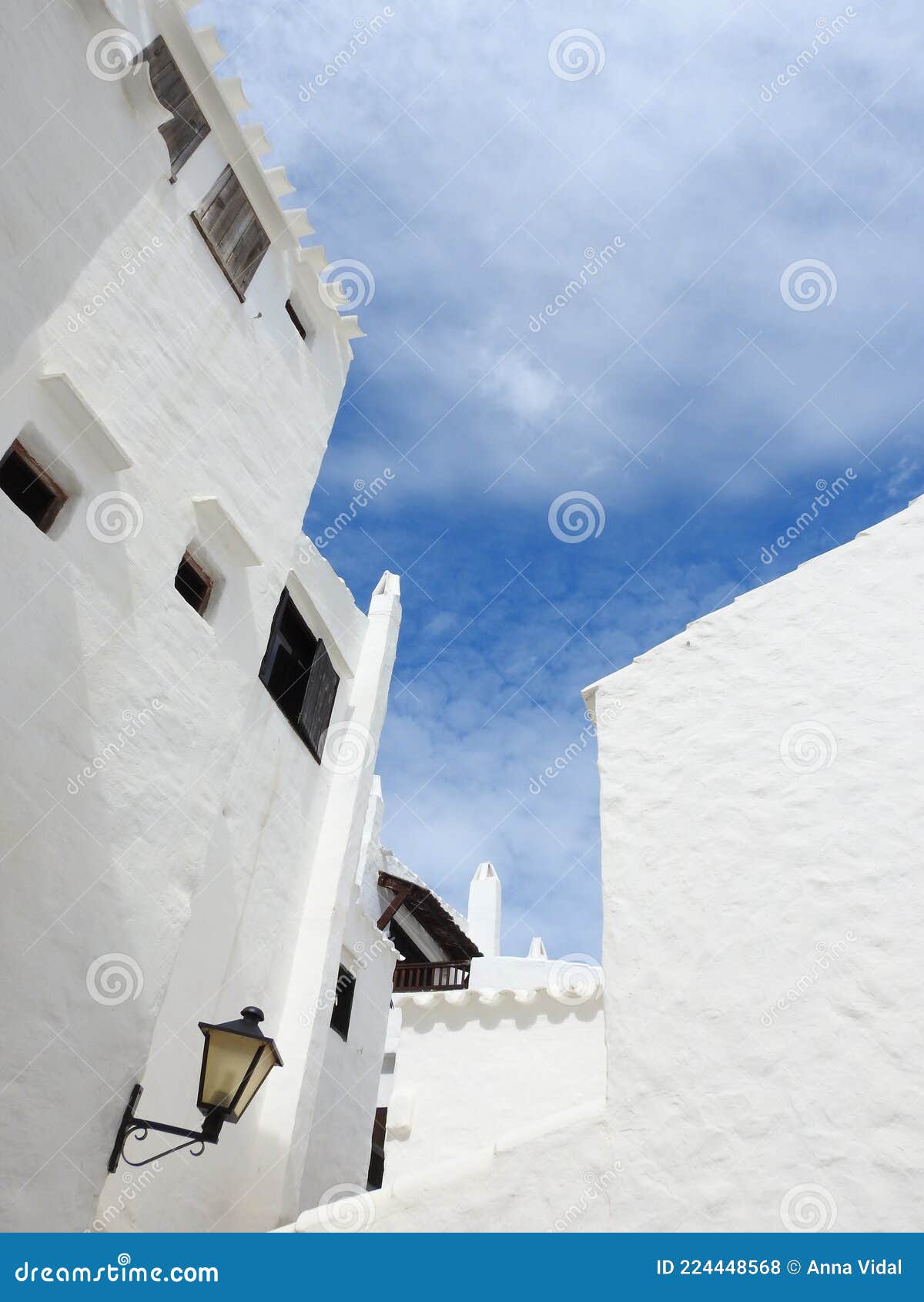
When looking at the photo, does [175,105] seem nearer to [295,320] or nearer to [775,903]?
[295,320]

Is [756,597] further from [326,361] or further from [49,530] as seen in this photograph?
[326,361]

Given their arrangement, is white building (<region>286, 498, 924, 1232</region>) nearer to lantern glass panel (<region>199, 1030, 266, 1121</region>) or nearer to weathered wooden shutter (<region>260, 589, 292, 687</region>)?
lantern glass panel (<region>199, 1030, 266, 1121</region>)

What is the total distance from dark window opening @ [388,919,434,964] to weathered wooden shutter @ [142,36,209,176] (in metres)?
15.5

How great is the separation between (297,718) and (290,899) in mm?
1955

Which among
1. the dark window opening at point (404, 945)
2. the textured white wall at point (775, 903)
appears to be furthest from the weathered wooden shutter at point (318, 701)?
the dark window opening at point (404, 945)

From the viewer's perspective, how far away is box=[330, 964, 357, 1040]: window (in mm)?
13242

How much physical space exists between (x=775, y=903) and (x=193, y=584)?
17.6ft

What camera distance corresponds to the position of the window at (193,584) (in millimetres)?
8031

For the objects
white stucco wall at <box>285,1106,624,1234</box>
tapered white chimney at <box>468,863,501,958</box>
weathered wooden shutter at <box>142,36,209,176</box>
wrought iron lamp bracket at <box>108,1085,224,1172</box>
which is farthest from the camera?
tapered white chimney at <box>468,863,501,958</box>

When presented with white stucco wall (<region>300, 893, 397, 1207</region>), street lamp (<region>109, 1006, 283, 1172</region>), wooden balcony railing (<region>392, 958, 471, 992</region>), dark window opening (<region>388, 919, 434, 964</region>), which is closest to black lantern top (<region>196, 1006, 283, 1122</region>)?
street lamp (<region>109, 1006, 283, 1172</region>)

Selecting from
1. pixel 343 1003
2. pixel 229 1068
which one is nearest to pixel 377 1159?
pixel 343 1003

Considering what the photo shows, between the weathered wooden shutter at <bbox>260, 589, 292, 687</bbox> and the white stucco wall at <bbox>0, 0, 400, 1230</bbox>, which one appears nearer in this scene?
the white stucco wall at <bbox>0, 0, 400, 1230</bbox>

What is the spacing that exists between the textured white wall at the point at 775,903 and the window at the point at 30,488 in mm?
3839

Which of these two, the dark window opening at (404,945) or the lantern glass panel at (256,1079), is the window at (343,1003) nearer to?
the dark window opening at (404,945)
